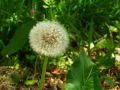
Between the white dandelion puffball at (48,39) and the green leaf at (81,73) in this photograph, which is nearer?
the white dandelion puffball at (48,39)

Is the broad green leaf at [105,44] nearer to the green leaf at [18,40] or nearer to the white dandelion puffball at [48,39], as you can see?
the green leaf at [18,40]

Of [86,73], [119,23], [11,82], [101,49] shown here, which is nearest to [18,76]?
[11,82]

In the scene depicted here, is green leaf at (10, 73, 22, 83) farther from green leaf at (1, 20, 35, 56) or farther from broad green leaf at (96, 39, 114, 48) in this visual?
broad green leaf at (96, 39, 114, 48)

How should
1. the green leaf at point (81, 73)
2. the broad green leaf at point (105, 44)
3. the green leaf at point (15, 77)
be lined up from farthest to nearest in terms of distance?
the broad green leaf at point (105, 44) < the green leaf at point (15, 77) < the green leaf at point (81, 73)

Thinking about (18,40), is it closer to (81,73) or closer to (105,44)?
(81,73)

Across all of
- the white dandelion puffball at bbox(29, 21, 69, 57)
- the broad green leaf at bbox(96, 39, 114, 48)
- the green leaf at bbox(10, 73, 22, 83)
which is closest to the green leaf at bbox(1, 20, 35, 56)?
the green leaf at bbox(10, 73, 22, 83)

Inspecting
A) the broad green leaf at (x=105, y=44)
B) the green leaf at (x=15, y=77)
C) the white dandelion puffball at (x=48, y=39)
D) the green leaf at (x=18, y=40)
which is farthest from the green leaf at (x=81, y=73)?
the broad green leaf at (x=105, y=44)
